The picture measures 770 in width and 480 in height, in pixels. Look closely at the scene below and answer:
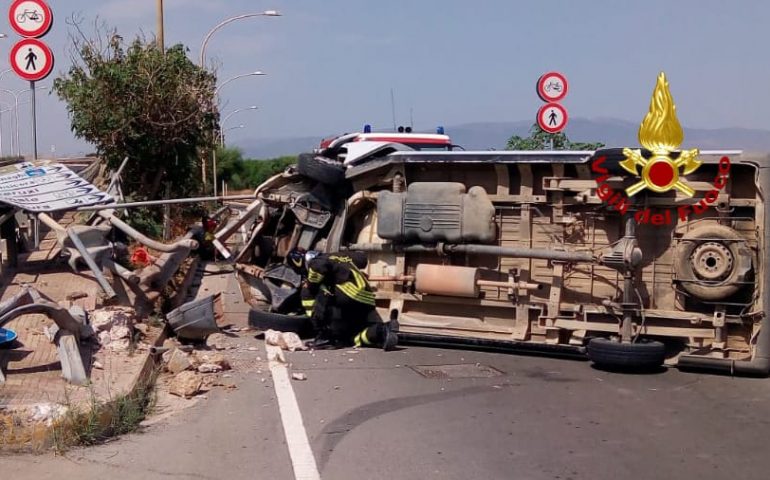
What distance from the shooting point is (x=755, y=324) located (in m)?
8.98

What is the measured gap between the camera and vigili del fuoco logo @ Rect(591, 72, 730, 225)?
30.2ft

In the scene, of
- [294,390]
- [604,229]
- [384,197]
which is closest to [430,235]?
[384,197]

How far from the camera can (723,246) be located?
9148 millimetres

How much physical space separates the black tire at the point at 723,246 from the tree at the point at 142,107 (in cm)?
976

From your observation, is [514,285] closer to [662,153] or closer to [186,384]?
[662,153]

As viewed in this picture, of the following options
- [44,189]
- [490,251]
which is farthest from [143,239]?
[490,251]

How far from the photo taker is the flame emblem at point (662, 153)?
30.3 feet

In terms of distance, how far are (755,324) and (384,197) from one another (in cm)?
433

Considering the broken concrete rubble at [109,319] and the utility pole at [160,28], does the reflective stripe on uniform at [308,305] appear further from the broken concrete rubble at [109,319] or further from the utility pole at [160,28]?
the utility pole at [160,28]

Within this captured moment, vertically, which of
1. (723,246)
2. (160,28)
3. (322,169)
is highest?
(160,28)

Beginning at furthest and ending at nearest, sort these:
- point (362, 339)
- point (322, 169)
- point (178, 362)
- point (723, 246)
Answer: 1. point (322, 169)
2. point (362, 339)
3. point (723, 246)
4. point (178, 362)

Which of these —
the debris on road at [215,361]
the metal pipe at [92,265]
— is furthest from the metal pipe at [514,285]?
the metal pipe at [92,265]

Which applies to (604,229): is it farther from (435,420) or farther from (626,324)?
(435,420)

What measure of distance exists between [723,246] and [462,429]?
12.4 feet
